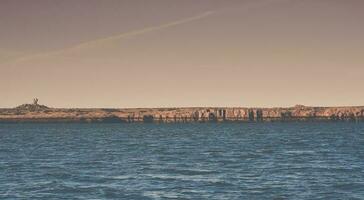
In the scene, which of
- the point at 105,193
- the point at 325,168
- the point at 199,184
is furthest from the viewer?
the point at 325,168

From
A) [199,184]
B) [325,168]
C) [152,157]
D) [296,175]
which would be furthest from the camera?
[152,157]

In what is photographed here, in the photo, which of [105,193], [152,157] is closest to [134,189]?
[105,193]

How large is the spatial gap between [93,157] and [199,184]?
33.5 metres

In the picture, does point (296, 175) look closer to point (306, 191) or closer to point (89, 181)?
point (306, 191)

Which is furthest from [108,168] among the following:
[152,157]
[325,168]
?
[325,168]

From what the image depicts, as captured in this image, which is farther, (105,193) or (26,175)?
(26,175)

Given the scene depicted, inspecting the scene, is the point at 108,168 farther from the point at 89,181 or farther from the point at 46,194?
the point at 46,194

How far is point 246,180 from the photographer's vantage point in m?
52.6

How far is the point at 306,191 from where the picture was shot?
4603 centimetres

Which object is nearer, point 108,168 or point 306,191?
point 306,191

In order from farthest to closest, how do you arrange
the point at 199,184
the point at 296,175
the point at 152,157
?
the point at 152,157 → the point at 296,175 → the point at 199,184

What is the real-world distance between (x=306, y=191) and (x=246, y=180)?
7574mm

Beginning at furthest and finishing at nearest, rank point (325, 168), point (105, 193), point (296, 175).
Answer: point (325, 168) → point (296, 175) → point (105, 193)

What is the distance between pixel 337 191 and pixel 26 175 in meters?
28.5
